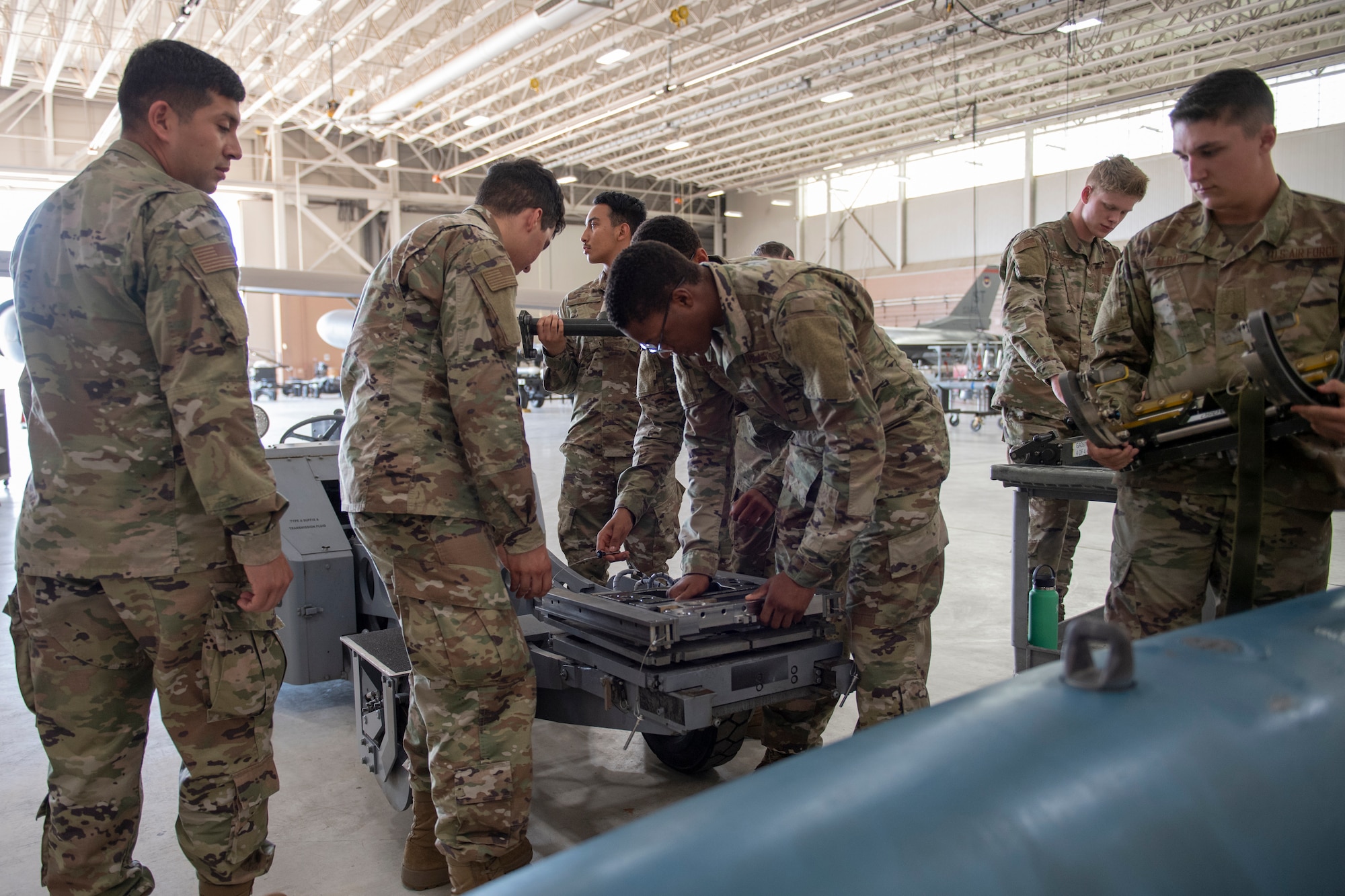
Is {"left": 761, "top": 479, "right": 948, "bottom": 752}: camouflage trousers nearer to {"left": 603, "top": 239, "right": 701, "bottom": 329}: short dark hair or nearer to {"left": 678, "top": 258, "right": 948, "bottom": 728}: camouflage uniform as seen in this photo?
{"left": 678, "top": 258, "right": 948, "bottom": 728}: camouflage uniform

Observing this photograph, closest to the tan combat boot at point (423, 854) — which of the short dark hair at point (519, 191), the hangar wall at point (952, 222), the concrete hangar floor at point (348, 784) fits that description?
the concrete hangar floor at point (348, 784)

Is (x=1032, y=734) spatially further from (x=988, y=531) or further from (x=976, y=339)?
(x=976, y=339)

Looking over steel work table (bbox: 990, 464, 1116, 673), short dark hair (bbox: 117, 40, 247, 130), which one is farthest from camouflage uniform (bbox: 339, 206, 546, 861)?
steel work table (bbox: 990, 464, 1116, 673)

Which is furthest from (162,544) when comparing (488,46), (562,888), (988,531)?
(488,46)

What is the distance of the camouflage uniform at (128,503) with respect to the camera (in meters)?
1.69

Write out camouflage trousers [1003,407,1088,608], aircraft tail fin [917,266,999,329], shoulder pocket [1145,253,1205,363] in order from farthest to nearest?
aircraft tail fin [917,266,999,329] → camouflage trousers [1003,407,1088,608] → shoulder pocket [1145,253,1205,363]

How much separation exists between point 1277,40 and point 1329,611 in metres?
20.8

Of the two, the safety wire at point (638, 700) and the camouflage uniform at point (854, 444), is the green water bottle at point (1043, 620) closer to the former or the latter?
the camouflage uniform at point (854, 444)

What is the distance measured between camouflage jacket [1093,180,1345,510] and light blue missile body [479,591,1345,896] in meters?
0.93

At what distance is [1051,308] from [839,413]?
2171 millimetres

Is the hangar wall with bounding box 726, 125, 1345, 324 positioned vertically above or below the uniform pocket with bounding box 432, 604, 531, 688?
above

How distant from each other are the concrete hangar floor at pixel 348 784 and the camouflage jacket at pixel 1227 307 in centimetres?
129

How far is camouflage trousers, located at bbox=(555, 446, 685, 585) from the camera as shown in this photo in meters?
3.37

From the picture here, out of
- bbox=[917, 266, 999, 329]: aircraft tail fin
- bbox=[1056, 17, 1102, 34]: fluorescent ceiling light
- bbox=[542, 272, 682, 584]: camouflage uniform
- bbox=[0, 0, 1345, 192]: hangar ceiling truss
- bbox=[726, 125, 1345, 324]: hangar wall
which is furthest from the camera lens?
bbox=[917, 266, 999, 329]: aircraft tail fin
